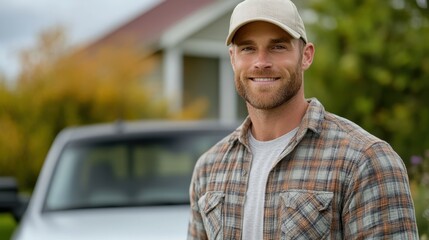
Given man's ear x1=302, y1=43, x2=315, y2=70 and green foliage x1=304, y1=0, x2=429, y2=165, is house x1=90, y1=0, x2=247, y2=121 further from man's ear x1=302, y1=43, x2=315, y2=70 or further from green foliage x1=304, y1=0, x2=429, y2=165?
man's ear x1=302, y1=43, x2=315, y2=70

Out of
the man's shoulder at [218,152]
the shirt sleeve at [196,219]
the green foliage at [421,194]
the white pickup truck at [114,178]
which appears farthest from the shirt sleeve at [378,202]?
the white pickup truck at [114,178]

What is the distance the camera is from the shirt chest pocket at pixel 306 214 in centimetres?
281

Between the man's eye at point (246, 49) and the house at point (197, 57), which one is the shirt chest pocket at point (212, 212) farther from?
the house at point (197, 57)

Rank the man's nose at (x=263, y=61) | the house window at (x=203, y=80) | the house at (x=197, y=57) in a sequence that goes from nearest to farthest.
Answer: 1. the man's nose at (x=263, y=61)
2. the house at (x=197, y=57)
3. the house window at (x=203, y=80)

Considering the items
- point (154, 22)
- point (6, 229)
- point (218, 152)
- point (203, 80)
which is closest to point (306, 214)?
point (218, 152)

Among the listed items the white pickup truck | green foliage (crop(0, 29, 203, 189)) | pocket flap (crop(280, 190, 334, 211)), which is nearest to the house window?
green foliage (crop(0, 29, 203, 189))

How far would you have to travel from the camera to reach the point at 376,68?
12.5 metres

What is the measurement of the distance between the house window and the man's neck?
1721cm

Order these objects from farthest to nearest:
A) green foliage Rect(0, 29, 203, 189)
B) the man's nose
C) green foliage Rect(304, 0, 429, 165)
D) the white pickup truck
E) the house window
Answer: the house window
green foliage Rect(0, 29, 203, 189)
green foliage Rect(304, 0, 429, 165)
the white pickup truck
the man's nose

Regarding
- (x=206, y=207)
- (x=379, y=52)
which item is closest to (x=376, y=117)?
(x=379, y=52)

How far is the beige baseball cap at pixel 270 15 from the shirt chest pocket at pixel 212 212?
0.45m

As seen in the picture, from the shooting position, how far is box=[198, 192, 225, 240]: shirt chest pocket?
9.95 feet

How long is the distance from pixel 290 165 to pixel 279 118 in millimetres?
142

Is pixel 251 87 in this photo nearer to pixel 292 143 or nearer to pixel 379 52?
pixel 292 143
